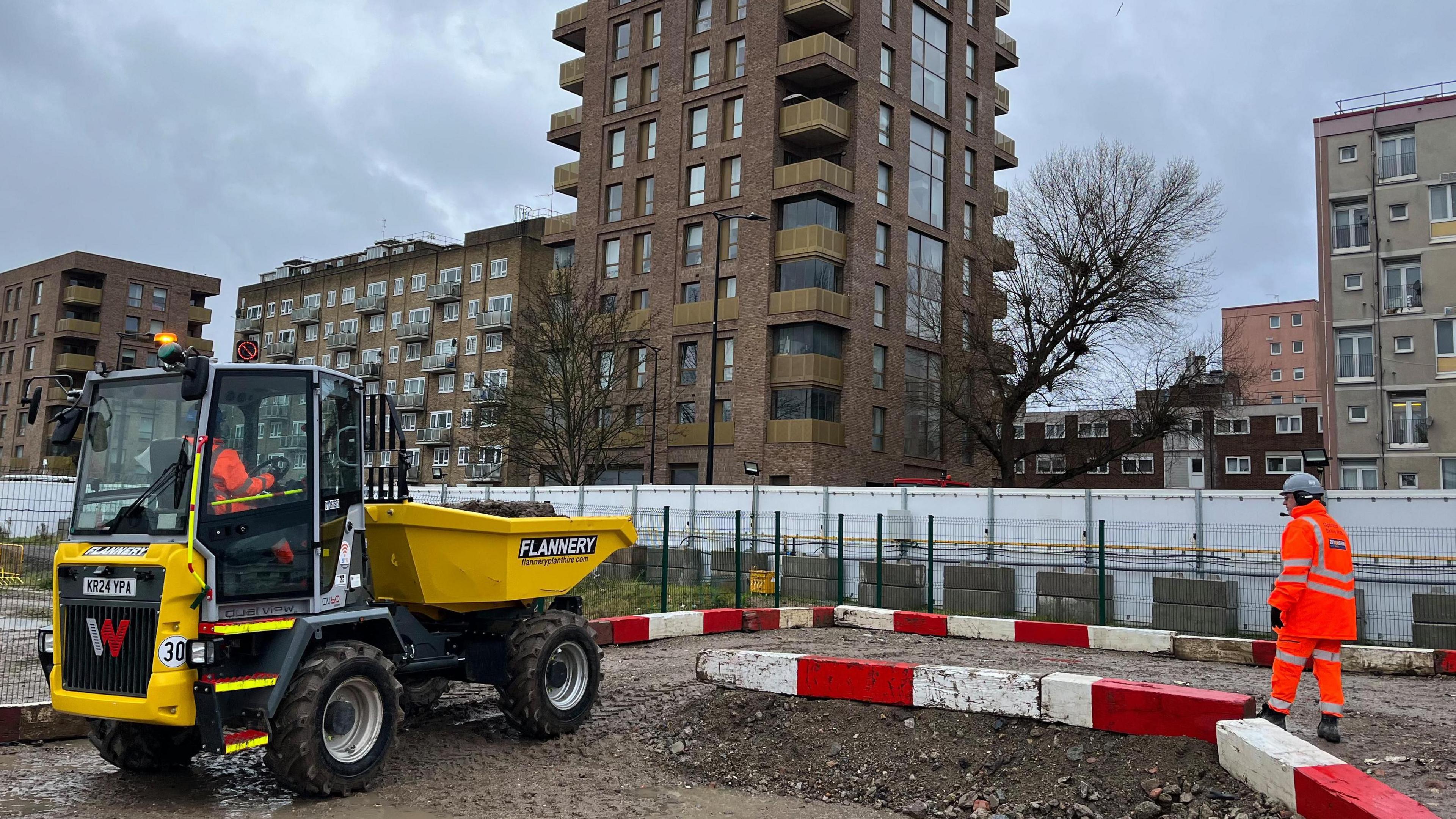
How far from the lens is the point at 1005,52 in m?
56.2

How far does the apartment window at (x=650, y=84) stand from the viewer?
166 feet

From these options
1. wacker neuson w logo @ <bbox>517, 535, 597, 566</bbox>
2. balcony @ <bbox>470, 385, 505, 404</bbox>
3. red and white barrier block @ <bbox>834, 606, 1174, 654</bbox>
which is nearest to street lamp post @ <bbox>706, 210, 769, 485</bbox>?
balcony @ <bbox>470, 385, 505, 404</bbox>

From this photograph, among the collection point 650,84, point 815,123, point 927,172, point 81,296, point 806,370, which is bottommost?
point 806,370

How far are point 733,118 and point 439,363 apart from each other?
97.3 feet

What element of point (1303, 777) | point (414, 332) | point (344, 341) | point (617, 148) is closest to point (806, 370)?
point (617, 148)

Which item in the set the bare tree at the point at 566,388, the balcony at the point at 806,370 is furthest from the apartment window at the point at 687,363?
the balcony at the point at 806,370

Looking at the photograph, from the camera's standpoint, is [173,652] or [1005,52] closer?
[173,652]

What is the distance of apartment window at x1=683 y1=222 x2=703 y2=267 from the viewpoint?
4831 centimetres

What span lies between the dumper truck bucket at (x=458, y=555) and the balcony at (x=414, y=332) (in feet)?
211

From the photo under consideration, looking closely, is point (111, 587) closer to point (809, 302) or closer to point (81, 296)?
point (809, 302)

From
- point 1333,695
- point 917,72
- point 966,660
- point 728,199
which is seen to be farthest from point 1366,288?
point 1333,695

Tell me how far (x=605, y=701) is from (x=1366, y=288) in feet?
144

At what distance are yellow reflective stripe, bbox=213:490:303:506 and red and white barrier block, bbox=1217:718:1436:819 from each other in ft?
20.1

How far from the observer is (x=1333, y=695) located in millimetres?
7473
